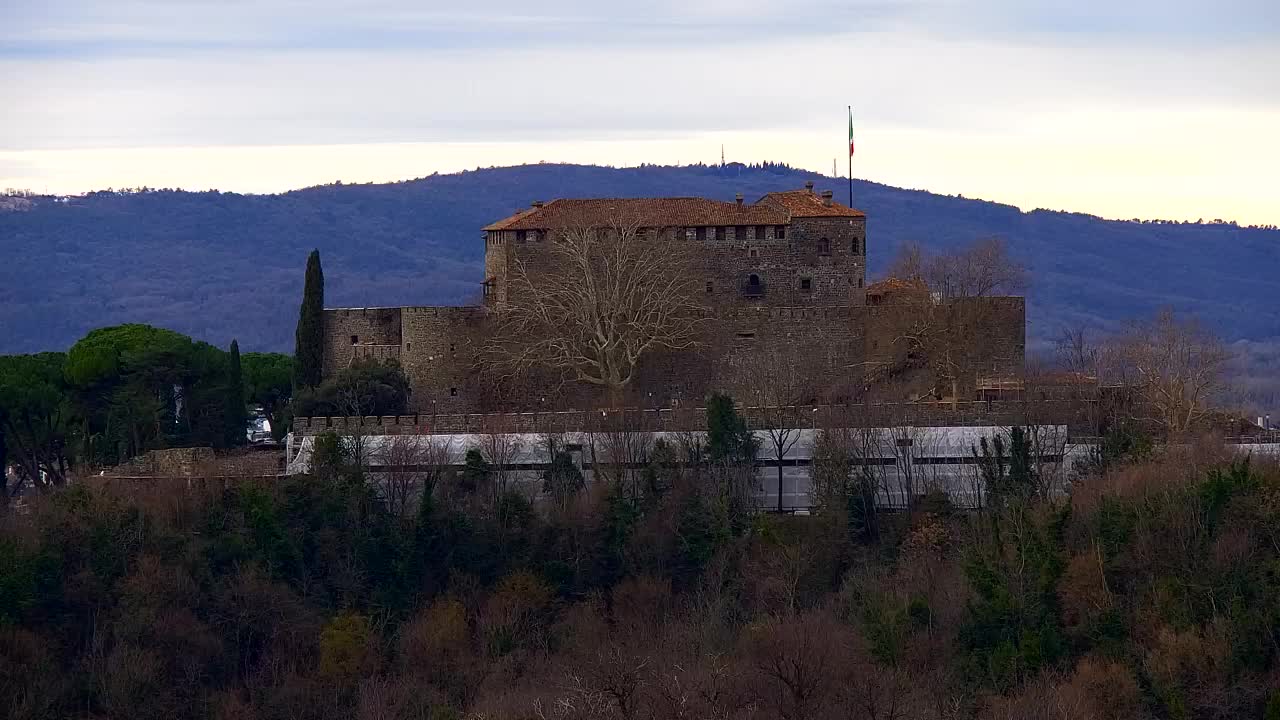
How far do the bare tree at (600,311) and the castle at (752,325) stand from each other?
38 centimetres

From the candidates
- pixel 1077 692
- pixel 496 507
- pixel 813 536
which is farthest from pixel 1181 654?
pixel 496 507

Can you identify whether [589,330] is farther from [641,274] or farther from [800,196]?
[800,196]

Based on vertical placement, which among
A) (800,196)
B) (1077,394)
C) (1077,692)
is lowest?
(1077,692)

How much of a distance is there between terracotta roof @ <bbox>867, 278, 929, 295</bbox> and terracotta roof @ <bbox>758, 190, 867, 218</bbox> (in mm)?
1714

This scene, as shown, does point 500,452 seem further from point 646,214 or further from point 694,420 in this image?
point 646,214

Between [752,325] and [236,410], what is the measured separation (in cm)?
1180

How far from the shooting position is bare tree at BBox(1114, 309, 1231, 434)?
4941 cm

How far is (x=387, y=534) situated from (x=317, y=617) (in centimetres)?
232

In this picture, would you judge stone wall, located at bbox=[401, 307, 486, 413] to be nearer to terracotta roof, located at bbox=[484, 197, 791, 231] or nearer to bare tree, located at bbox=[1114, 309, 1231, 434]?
terracotta roof, located at bbox=[484, 197, 791, 231]

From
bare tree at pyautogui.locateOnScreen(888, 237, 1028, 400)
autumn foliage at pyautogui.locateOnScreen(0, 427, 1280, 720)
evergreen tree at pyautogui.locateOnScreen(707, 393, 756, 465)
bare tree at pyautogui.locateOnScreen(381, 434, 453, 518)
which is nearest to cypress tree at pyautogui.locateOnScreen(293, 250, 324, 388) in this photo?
bare tree at pyautogui.locateOnScreen(381, 434, 453, 518)

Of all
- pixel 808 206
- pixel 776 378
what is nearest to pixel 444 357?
pixel 776 378

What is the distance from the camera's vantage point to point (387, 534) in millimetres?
47375

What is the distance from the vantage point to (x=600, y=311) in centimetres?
5084

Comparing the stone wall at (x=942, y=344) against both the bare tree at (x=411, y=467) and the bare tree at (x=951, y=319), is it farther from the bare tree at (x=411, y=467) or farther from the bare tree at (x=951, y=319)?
the bare tree at (x=411, y=467)
